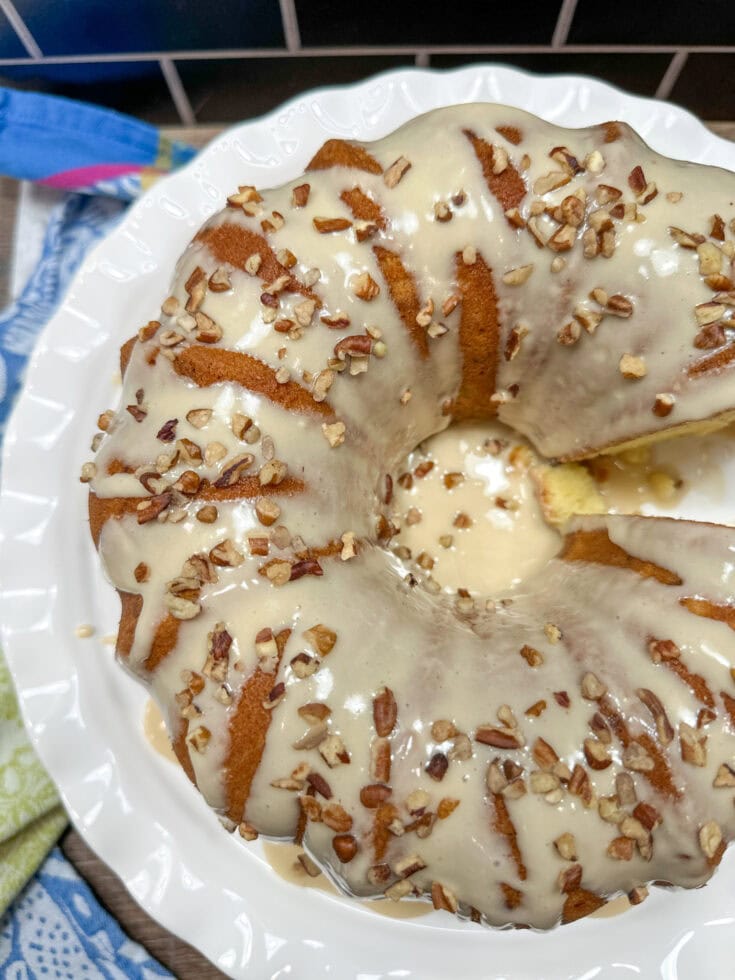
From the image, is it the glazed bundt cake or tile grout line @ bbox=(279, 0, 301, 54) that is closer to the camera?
the glazed bundt cake

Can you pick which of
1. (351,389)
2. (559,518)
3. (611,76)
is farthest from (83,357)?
(611,76)

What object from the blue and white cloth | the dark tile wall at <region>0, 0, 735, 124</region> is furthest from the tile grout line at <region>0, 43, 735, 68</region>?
the blue and white cloth

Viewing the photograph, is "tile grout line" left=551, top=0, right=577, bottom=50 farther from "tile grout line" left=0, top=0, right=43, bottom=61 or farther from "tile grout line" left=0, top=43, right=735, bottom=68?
"tile grout line" left=0, top=0, right=43, bottom=61

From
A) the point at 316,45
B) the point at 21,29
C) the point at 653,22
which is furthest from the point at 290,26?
the point at 653,22

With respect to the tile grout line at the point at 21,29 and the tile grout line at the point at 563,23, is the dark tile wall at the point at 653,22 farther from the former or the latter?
the tile grout line at the point at 21,29

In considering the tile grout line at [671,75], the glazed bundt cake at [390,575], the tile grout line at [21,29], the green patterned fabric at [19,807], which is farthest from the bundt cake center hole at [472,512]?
the tile grout line at [21,29]

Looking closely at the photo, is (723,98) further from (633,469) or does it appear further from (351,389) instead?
(351,389)
